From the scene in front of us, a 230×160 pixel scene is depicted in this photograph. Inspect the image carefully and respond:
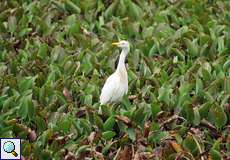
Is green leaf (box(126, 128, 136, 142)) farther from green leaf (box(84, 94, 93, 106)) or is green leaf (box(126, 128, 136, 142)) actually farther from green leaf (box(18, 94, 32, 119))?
green leaf (box(18, 94, 32, 119))

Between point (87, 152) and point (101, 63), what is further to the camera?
point (101, 63)

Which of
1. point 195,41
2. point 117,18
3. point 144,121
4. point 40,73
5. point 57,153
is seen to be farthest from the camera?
point 117,18

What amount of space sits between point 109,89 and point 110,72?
1.38 m

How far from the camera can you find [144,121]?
33.2ft

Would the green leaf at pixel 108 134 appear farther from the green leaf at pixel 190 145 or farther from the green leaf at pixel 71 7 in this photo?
the green leaf at pixel 71 7

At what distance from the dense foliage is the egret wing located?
101mm

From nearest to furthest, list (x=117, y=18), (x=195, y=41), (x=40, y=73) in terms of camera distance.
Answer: (x=40, y=73)
(x=195, y=41)
(x=117, y=18)

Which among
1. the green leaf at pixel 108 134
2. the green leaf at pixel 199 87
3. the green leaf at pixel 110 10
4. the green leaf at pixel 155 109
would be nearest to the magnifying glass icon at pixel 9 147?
the green leaf at pixel 108 134

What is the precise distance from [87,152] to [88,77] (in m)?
2.08

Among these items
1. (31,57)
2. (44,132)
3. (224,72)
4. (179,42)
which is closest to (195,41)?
(179,42)

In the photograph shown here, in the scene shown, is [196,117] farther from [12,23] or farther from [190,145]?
[12,23]

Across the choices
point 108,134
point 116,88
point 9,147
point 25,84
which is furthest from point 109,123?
point 25,84

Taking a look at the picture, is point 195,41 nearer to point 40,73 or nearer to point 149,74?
point 149,74

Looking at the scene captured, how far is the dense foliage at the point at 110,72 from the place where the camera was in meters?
9.72
